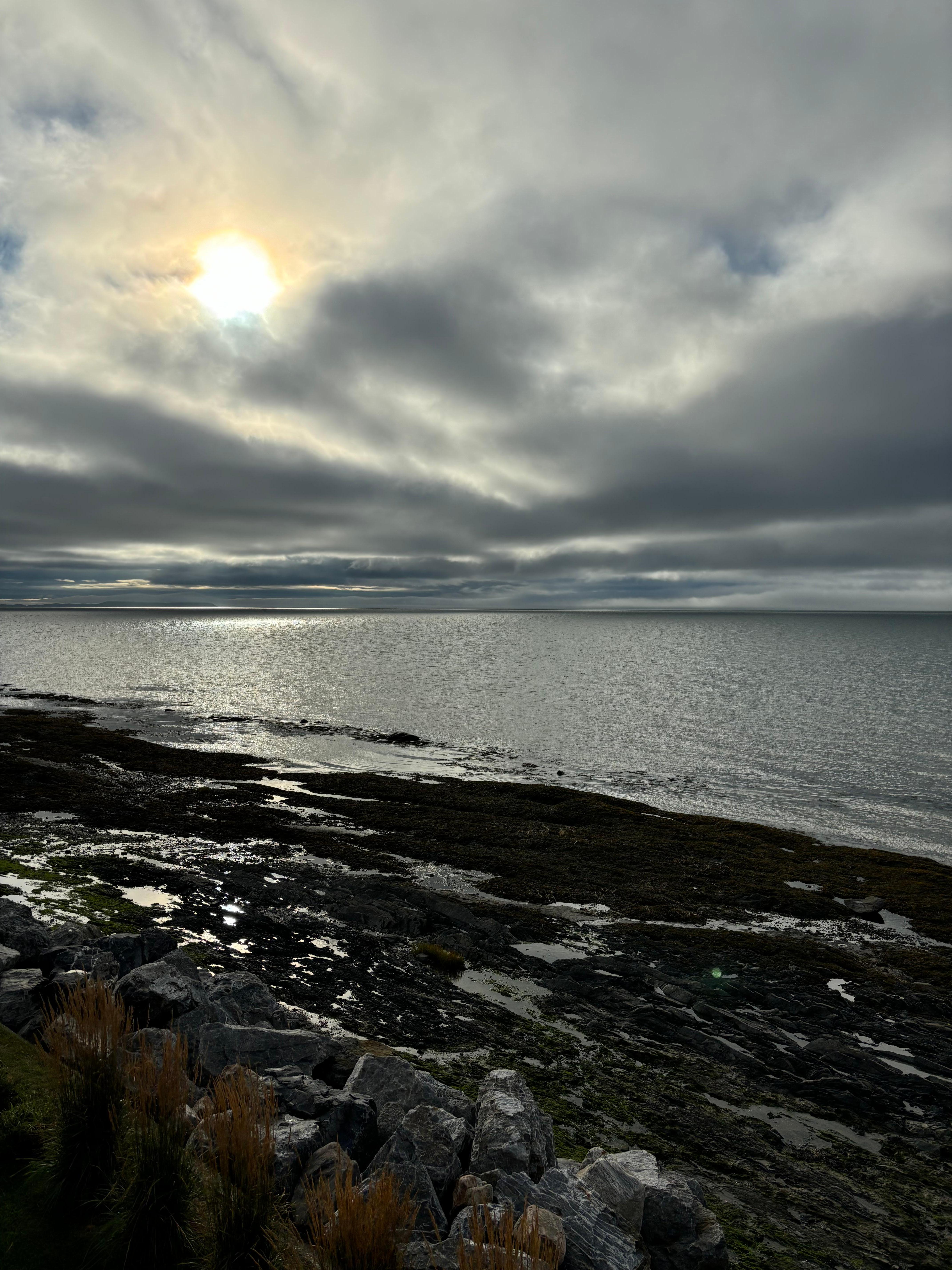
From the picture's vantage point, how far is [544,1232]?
592 cm

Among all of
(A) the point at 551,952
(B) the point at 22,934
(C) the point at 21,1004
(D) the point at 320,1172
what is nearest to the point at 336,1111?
(D) the point at 320,1172

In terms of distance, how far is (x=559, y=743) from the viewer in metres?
56.5

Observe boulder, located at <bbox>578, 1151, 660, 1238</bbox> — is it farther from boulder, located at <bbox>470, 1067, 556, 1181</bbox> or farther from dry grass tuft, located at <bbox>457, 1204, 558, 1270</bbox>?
dry grass tuft, located at <bbox>457, 1204, 558, 1270</bbox>

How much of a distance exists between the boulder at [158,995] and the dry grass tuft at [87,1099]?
247 cm

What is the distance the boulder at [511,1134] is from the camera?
24.2 feet

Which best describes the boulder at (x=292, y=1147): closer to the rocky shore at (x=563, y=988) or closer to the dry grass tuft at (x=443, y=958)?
the rocky shore at (x=563, y=988)

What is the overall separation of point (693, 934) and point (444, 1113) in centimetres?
1543

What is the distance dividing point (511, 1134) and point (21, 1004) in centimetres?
654

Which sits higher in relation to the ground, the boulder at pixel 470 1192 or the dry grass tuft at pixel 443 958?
the boulder at pixel 470 1192

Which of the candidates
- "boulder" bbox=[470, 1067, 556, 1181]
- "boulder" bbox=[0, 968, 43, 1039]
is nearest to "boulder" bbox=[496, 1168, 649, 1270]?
"boulder" bbox=[470, 1067, 556, 1181]

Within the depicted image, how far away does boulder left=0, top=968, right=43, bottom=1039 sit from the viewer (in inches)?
345

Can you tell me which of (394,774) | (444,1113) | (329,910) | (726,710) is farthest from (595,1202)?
(726,710)

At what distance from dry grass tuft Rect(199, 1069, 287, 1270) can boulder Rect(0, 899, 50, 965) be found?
690 centimetres

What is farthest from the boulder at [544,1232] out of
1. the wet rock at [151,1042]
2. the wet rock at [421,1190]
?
the wet rock at [151,1042]
